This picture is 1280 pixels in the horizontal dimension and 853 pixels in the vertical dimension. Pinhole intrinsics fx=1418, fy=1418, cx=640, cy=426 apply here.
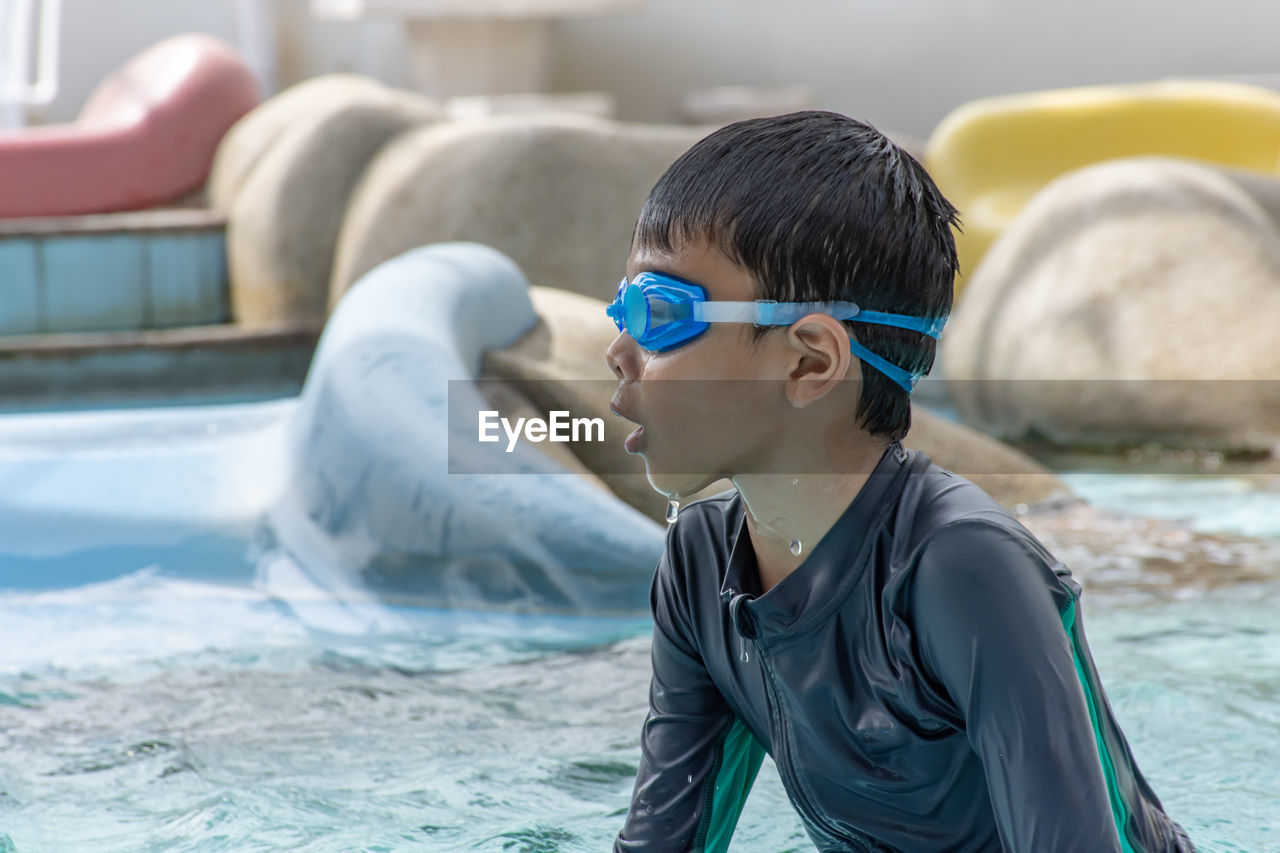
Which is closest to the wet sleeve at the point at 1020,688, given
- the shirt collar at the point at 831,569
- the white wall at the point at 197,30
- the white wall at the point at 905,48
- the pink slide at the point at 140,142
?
the shirt collar at the point at 831,569

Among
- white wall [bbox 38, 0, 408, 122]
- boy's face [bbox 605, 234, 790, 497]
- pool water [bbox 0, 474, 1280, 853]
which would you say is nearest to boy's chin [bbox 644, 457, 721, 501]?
boy's face [bbox 605, 234, 790, 497]

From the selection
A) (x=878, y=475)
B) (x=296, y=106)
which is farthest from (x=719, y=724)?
(x=296, y=106)

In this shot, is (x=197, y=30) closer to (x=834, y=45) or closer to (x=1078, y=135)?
(x=834, y=45)

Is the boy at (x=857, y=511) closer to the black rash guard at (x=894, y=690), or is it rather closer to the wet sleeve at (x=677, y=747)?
the black rash guard at (x=894, y=690)

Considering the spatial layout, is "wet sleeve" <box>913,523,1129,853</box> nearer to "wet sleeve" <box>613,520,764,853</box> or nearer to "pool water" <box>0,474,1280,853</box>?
"wet sleeve" <box>613,520,764,853</box>

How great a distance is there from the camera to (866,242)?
1.20 meters

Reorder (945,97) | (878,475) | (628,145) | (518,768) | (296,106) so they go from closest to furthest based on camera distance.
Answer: (878,475)
(518,768)
(628,145)
(296,106)
(945,97)

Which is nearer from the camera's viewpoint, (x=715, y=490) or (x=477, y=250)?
(x=715, y=490)

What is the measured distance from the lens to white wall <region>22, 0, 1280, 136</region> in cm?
979

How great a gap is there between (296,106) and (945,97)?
514cm

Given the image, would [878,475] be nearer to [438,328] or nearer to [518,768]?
[518,768]

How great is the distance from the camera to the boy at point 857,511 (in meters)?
1.12

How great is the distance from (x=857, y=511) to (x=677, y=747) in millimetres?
357

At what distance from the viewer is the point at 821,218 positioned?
1.19 m
